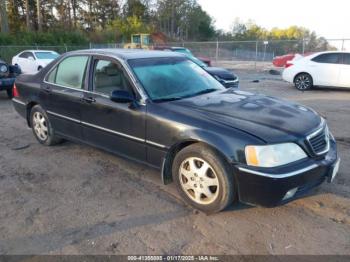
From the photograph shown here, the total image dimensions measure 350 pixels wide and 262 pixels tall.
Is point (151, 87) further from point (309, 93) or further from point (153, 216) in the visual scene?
point (309, 93)

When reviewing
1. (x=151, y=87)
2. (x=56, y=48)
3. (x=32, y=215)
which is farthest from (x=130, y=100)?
(x=56, y=48)

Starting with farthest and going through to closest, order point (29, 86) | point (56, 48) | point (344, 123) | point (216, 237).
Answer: point (56, 48)
point (344, 123)
point (29, 86)
point (216, 237)

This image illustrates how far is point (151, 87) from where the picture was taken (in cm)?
413

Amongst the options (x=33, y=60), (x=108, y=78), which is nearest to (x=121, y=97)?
(x=108, y=78)

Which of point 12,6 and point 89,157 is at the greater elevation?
point 12,6

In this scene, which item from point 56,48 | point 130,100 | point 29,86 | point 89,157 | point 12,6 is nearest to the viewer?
point 130,100

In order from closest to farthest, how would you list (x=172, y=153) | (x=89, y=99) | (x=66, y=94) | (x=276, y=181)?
(x=276, y=181)
(x=172, y=153)
(x=89, y=99)
(x=66, y=94)

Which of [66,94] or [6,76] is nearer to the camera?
[66,94]

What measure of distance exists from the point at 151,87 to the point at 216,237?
186 centimetres

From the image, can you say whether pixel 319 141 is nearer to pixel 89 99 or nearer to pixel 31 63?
pixel 89 99

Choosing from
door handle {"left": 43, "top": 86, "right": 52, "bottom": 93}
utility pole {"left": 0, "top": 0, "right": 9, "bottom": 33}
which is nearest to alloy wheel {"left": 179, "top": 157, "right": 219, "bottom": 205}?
door handle {"left": 43, "top": 86, "right": 52, "bottom": 93}

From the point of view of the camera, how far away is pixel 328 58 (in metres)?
12.9

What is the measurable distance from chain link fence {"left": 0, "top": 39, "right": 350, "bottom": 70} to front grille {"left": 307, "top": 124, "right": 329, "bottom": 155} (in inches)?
854

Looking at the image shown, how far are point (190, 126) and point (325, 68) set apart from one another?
1087cm
